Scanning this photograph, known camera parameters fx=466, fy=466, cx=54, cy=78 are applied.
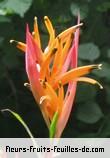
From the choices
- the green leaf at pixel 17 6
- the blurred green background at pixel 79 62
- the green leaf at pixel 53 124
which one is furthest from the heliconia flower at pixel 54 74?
the blurred green background at pixel 79 62

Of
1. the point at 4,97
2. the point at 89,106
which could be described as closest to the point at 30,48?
the point at 89,106

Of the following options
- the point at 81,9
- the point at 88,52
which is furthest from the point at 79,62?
the point at 81,9

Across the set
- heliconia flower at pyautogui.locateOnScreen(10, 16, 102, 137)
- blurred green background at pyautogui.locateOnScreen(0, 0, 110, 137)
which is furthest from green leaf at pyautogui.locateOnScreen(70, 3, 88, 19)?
heliconia flower at pyautogui.locateOnScreen(10, 16, 102, 137)

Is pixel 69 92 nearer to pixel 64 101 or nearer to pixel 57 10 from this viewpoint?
pixel 64 101

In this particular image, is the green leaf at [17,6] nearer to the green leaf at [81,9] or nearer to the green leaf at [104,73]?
the green leaf at [81,9]

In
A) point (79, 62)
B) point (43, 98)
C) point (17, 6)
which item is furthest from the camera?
point (79, 62)

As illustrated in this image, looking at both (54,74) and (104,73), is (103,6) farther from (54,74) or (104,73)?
(54,74)
